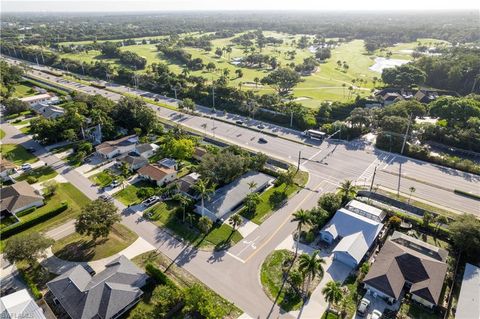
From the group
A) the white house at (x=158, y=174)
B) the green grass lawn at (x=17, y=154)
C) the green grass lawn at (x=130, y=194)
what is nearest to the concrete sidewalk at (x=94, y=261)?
the green grass lawn at (x=130, y=194)

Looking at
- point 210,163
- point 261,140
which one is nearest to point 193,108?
point 261,140

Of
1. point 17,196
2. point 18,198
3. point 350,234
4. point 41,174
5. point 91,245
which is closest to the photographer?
point 91,245

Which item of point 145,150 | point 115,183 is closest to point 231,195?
point 115,183

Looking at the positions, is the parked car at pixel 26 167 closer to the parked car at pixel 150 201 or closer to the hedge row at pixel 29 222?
the hedge row at pixel 29 222

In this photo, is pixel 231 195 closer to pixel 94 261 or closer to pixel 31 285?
pixel 94 261

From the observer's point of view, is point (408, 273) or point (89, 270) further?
point (89, 270)

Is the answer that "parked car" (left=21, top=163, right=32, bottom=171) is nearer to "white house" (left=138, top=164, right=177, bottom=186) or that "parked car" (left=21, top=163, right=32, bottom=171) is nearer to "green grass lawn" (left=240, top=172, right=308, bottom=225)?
"white house" (left=138, top=164, right=177, bottom=186)
